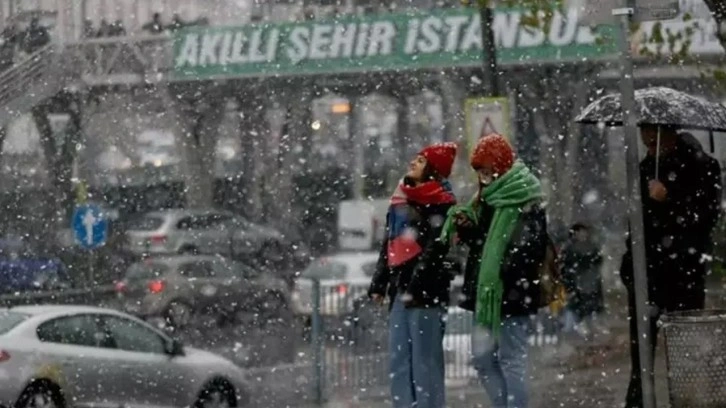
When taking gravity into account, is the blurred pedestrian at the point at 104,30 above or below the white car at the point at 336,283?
above

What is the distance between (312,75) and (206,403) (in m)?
22.9

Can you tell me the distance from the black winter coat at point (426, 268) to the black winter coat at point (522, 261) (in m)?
0.55

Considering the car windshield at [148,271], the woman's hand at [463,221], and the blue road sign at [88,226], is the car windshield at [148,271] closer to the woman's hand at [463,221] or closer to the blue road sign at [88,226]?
the blue road sign at [88,226]

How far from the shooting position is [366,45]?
36.8m

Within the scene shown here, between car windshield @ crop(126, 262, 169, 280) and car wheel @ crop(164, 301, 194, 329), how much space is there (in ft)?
2.76

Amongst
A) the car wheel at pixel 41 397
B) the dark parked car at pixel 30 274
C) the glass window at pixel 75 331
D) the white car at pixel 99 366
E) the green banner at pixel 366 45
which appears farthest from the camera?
the green banner at pixel 366 45

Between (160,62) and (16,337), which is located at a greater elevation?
(160,62)

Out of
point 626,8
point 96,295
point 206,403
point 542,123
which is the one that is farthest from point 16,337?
point 542,123

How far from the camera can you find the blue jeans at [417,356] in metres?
10.8

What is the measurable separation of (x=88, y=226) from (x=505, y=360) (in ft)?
53.5

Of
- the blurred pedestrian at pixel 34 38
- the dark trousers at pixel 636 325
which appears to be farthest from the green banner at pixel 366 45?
the dark trousers at pixel 636 325

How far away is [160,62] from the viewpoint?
125ft

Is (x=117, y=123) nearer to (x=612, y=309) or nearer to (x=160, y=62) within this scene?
(x=160, y=62)

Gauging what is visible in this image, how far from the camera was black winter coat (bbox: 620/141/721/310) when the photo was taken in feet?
36.0
